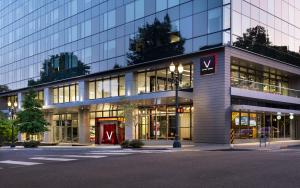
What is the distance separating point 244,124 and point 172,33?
1028 cm

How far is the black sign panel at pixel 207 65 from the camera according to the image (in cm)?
3403

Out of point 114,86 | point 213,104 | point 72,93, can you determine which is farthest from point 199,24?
point 72,93

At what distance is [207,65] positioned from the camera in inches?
1358

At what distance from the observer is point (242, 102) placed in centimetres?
3731

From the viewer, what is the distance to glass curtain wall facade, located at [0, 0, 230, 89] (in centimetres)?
3491

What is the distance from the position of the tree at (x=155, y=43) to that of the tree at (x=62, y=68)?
30.1 ft

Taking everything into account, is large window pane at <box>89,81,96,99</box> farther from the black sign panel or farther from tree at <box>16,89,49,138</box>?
the black sign panel

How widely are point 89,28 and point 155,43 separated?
12470mm

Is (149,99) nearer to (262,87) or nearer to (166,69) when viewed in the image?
(166,69)

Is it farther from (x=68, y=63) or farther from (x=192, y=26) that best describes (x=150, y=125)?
(x=68, y=63)

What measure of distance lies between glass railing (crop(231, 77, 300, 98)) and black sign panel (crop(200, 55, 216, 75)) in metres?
2.38

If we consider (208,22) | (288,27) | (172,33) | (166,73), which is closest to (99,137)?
(166,73)

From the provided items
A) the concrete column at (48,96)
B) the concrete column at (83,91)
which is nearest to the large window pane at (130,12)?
the concrete column at (83,91)

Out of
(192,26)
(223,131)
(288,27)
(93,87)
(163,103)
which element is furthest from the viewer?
(93,87)
